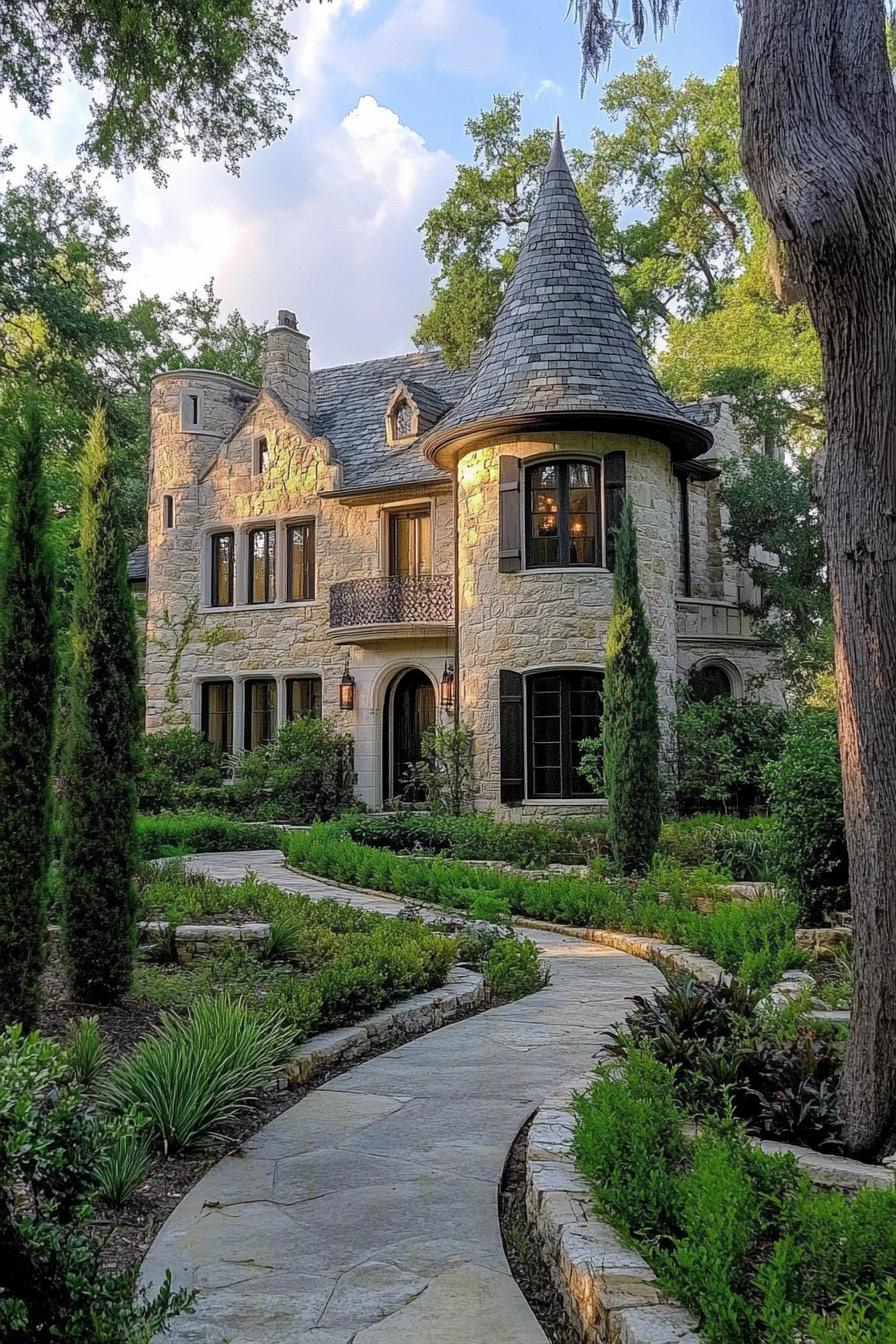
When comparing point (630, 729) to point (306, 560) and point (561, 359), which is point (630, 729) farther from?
point (306, 560)

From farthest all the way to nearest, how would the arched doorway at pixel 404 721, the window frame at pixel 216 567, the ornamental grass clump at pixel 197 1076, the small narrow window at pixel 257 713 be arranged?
1. the window frame at pixel 216 567
2. the small narrow window at pixel 257 713
3. the arched doorway at pixel 404 721
4. the ornamental grass clump at pixel 197 1076

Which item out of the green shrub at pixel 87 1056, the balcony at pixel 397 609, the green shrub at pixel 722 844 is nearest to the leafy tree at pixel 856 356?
the green shrub at pixel 87 1056

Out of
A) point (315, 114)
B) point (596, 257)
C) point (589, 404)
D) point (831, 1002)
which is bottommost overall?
point (831, 1002)

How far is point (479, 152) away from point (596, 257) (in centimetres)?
921

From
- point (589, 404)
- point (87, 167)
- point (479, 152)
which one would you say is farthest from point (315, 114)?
point (479, 152)

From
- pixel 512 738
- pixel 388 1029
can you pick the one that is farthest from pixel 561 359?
pixel 388 1029

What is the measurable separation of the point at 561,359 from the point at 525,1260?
14.2 m

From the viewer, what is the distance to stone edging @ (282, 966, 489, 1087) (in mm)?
4938

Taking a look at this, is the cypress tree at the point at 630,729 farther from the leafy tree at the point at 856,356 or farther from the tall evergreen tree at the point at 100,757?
the leafy tree at the point at 856,356

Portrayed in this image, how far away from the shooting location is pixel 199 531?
20938 millimetres

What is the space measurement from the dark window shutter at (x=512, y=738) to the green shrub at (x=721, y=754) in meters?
2.21

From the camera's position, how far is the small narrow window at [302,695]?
1942 cm

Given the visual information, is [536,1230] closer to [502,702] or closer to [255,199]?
[502,702]

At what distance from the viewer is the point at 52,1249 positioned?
91.4 inches
